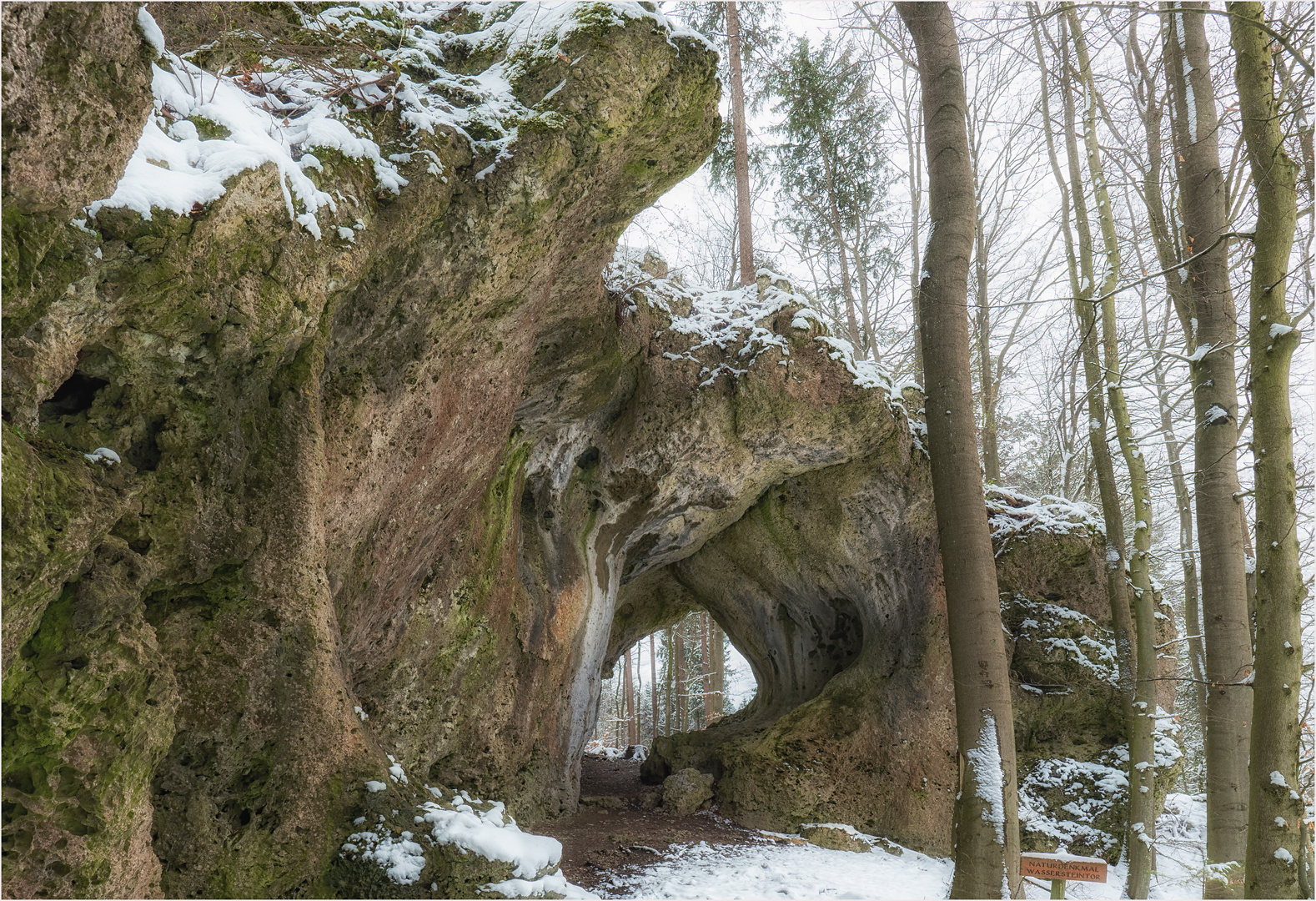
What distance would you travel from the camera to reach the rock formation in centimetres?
251

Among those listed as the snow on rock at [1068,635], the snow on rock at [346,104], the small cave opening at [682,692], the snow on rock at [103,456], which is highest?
the snow on rock at [346,104]

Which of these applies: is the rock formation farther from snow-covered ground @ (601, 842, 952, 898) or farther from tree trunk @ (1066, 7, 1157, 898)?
tree trunk @ (1066, 7, 1157, 898)

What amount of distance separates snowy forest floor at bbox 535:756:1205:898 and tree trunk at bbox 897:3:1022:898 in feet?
4.77

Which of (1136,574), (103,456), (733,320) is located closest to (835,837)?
(1136,574)

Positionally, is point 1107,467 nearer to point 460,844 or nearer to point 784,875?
point 784,875

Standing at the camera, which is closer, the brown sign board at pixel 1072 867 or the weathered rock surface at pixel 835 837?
the brown sign board at pixel 1072 867

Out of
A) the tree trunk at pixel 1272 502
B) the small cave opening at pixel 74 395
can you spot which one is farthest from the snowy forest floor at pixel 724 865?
A: the small cave opening at pixel 74 395

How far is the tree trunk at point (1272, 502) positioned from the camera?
11.0ft

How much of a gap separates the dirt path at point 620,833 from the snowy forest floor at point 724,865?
0.03 ft

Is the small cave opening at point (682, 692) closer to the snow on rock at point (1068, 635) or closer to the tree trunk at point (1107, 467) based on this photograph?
the snow on rock at point (1068, 635)

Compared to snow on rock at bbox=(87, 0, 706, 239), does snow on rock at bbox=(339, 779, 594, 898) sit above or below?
below

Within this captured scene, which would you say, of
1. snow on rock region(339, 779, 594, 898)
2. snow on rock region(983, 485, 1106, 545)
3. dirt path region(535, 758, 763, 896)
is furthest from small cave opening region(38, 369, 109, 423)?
snow on rock region(983, 485, 1106, 545)

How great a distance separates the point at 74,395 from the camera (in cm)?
299

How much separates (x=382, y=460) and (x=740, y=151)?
8755mm
